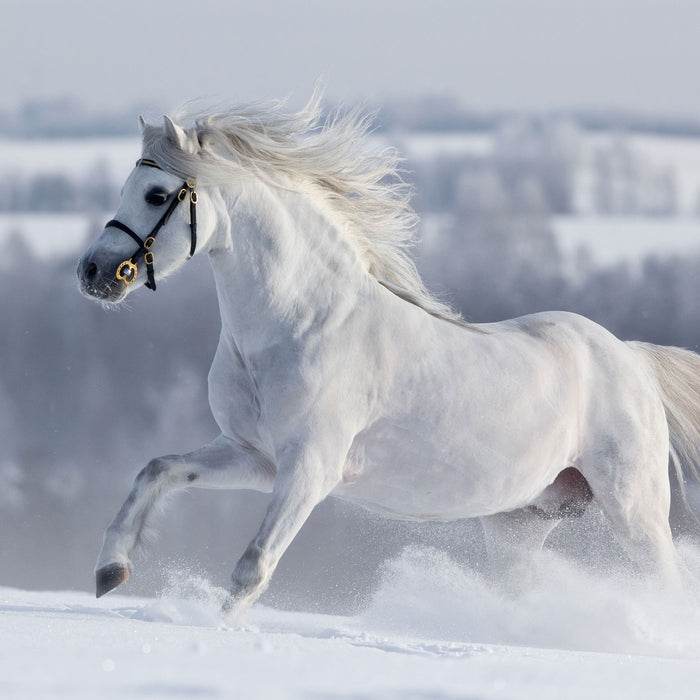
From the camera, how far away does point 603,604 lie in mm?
4344

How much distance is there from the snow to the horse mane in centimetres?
125

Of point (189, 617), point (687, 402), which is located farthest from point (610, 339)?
point (189, 617)

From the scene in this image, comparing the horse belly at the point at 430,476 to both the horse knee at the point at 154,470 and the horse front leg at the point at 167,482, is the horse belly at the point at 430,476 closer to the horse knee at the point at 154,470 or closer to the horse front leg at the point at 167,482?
the horse front leg at the point at 167,482

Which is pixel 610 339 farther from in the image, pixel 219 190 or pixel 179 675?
pixel 179 675

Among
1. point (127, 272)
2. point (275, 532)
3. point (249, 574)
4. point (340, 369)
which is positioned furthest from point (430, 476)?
point (127, 272)

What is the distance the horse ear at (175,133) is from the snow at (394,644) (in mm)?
1611

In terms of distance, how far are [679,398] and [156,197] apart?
107 inches

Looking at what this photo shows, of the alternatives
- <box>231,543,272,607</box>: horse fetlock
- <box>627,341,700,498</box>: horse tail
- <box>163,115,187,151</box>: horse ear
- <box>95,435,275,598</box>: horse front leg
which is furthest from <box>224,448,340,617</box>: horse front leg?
<box>627,341,700,498</box>: horse tail

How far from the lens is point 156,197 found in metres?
3.78

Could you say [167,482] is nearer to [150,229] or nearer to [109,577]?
[109,577]

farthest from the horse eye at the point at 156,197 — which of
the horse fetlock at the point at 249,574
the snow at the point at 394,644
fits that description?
the snow at the point at 394,644

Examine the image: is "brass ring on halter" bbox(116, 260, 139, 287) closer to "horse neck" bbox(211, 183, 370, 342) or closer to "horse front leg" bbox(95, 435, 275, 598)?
"horse neck" bbox(211, 183, 370, 342)

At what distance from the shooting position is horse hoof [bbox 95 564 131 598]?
147 inches

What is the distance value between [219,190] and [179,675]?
2005mm
